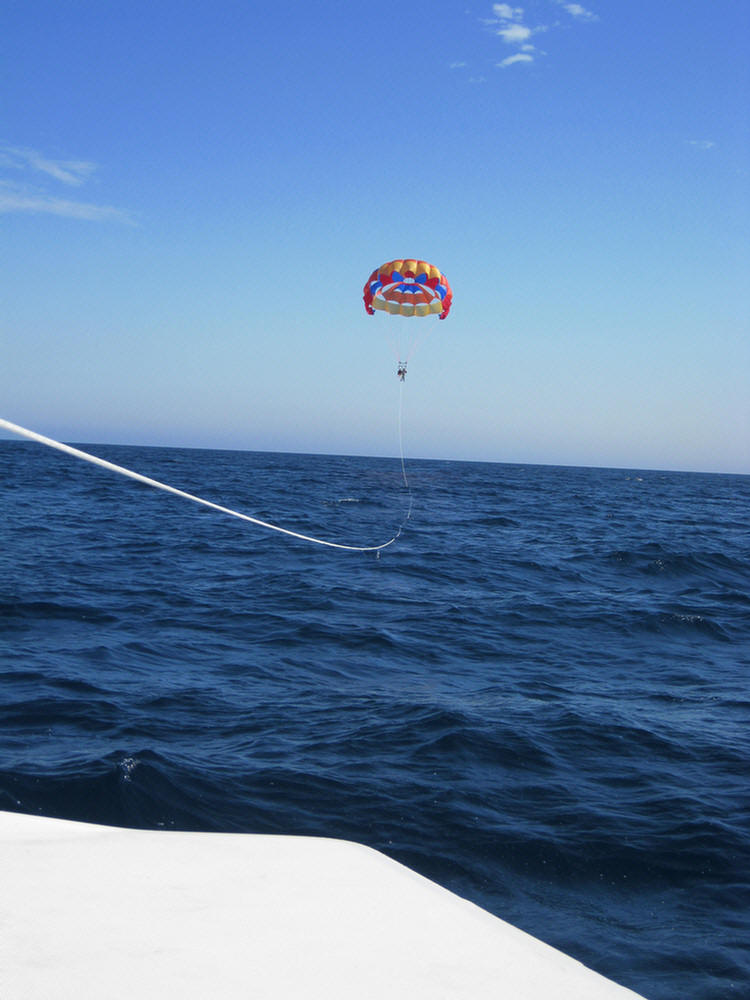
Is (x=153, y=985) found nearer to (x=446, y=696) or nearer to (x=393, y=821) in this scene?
(x=393, y=821)

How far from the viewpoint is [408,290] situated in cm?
2028

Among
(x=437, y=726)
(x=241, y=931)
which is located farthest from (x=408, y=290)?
(x=241, y=931)

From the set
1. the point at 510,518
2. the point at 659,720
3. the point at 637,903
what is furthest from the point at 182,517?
the point at 637,903

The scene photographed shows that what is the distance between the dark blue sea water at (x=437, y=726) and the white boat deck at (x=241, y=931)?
200 cm

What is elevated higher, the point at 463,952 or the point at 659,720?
the point at 463,952

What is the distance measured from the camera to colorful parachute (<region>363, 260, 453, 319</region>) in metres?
20.0

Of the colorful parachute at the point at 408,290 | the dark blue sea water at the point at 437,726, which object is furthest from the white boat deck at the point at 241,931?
the colorful parachute at the point at 408,290

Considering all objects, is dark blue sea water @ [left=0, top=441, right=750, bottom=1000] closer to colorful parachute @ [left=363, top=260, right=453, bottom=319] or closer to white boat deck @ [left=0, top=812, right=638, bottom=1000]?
white boat deck @ [left=0, top=812, right=638, bottom=1000]

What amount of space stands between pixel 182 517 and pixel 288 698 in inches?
730

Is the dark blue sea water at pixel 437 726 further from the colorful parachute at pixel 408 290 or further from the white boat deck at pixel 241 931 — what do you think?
the colorful parachute at pixel 408 290

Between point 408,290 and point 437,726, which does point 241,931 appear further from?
point 408,290

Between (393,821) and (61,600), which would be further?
(61,600)

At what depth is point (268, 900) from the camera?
260 centimetres

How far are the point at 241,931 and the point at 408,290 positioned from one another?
19.2 metres
